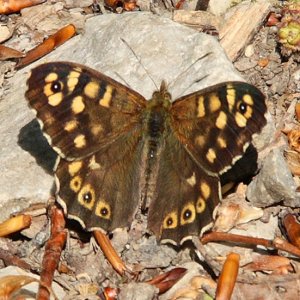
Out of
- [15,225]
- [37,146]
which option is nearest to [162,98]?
[37,146]

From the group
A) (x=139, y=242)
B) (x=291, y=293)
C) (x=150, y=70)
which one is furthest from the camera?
(x=150, y=70)

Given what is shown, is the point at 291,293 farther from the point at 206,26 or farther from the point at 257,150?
the point at 206,26

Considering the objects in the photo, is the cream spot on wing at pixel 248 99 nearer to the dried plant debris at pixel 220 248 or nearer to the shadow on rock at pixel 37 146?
the dried plant debris at pixel 220 248

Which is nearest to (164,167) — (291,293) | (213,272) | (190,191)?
(190,191)

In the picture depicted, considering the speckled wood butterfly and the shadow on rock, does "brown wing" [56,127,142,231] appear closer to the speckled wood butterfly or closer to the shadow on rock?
the speckled wood butterfly

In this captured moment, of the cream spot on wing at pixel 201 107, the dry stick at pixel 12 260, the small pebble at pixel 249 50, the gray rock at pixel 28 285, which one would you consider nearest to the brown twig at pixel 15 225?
the dry stick at pixel 12 260

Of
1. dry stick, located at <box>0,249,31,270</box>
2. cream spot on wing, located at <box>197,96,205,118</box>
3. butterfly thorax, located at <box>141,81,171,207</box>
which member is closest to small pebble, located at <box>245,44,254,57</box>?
butterfly thorax, located at <box>141,81,171,207</box>
